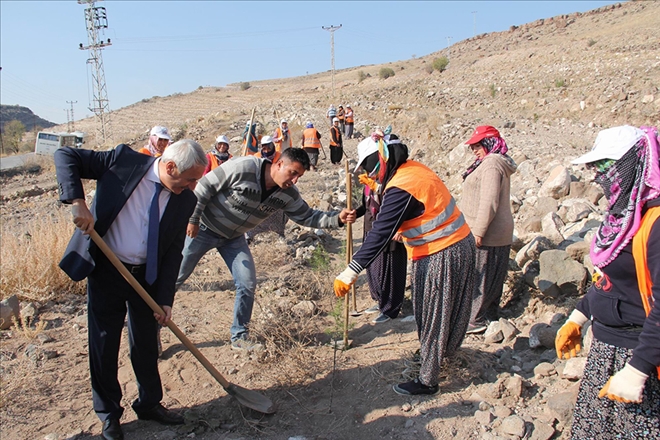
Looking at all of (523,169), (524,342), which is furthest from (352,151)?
(524,342)

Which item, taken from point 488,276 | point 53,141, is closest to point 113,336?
point 488,276

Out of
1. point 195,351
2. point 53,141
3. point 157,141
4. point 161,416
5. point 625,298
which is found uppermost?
point 53,141

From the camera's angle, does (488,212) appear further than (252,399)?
Yes

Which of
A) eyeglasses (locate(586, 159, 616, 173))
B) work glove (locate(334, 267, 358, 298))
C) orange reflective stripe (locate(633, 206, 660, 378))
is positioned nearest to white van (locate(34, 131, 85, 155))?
work glove (locate(334, 267, 358, 298))

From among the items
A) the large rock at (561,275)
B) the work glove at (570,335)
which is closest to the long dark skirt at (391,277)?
the large rock at (561,275)

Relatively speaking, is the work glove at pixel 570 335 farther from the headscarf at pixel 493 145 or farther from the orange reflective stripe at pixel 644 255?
the headscarf at pixel 493 145

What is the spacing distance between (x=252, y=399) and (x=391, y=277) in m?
1.73

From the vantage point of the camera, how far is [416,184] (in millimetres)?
2648

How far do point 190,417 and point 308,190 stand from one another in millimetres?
7730

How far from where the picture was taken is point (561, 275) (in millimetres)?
3908

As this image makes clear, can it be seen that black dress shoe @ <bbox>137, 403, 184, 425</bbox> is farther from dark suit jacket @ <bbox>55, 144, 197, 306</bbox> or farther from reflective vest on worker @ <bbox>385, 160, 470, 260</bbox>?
reflective vest on worker @ <bbox>385, 160, 470, 260</bbox>

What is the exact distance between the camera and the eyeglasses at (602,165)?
5.86 feet

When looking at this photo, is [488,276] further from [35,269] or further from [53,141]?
[53,141]

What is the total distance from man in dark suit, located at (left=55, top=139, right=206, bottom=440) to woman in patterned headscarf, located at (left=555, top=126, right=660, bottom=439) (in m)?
1.86
